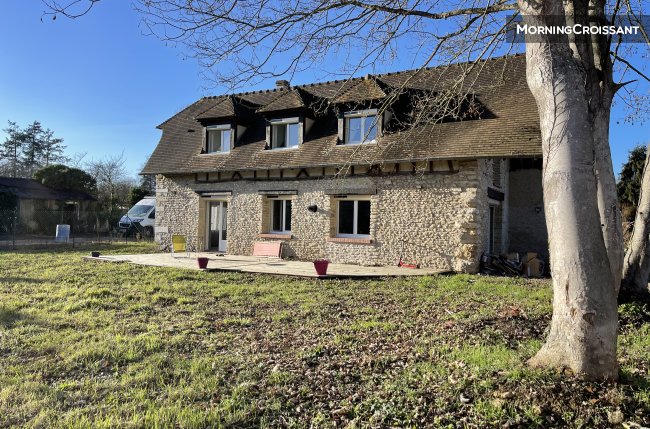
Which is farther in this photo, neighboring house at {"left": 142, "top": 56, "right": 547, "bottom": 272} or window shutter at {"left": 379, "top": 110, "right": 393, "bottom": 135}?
window shutter at {"left": 379, "top": 110, "right": 393, "bottom": 135}

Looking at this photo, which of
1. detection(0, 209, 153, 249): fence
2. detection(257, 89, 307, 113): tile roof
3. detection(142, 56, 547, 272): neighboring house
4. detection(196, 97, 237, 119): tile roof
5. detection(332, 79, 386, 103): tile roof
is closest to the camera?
detection(142, 56, 547, 272): neighboring house

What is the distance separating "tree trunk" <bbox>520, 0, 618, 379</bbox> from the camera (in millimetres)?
3213

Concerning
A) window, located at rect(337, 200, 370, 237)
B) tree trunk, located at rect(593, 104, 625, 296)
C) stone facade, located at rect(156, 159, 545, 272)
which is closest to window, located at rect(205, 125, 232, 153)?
stone facade, located at rect(156, 159, 545, 272)

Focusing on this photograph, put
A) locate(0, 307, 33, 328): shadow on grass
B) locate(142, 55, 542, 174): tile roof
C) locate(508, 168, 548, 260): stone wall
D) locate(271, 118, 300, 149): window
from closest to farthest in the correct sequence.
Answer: locate(0, 307, 33, 328): shadow on grass
locate(142, 55, 542, 174): tile roof
locate(508, 168, 548, 260): stone wall
locate(271, 118, 300, 149): window

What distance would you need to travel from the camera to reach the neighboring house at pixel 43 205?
24328mm

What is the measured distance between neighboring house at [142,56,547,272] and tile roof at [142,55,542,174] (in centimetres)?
5

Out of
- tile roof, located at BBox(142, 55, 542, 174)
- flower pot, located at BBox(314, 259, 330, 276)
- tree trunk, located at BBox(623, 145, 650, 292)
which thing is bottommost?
flower pot, located at BBox(314, 259, 330, 276)

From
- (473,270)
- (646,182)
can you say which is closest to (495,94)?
(473,270)

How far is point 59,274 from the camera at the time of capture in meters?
9.99

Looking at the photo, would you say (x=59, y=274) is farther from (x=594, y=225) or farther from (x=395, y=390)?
(x=594, y=225)

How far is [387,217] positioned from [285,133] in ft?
16.2

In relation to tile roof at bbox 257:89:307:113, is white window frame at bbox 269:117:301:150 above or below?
below

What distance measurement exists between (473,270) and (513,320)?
19.1 feet

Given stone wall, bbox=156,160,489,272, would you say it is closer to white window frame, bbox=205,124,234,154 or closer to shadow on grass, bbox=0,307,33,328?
white window frame, bbox=205,124,234,154
